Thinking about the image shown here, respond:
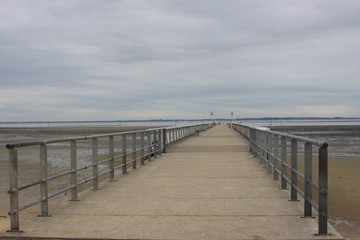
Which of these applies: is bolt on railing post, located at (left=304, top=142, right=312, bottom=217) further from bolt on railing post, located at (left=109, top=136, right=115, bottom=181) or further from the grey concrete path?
bolt on railing post, located at (left=109, top=136, right=115, bottom=181)

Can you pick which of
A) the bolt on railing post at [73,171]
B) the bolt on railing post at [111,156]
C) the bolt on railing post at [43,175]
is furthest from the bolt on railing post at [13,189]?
the bolt on railing post at [111,156]

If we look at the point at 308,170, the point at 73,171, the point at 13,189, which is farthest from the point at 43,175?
the point at 308,170

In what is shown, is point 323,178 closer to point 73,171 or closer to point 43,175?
point 43,175

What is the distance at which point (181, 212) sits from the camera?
22.2ft

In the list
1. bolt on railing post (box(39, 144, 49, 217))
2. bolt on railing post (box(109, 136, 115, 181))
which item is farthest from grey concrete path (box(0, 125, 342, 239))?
bolt on railing post (box(109, 136, 115, 181))

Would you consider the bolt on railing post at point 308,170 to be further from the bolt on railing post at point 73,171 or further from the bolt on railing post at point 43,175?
the bolt on railing post at point 73,171

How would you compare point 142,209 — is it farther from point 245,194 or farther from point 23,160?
point 23,160

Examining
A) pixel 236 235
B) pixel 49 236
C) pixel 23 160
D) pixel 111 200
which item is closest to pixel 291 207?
pixel 236 235

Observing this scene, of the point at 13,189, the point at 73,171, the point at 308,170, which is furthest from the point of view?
the point at 73,171

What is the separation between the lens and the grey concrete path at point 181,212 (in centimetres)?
562

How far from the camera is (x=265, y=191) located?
8.53 meters

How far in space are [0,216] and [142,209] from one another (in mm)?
3386

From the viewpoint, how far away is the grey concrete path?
18.4 ft

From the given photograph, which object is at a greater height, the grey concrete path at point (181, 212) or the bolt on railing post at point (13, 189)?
the bolt on railing post at point (13, 189)
